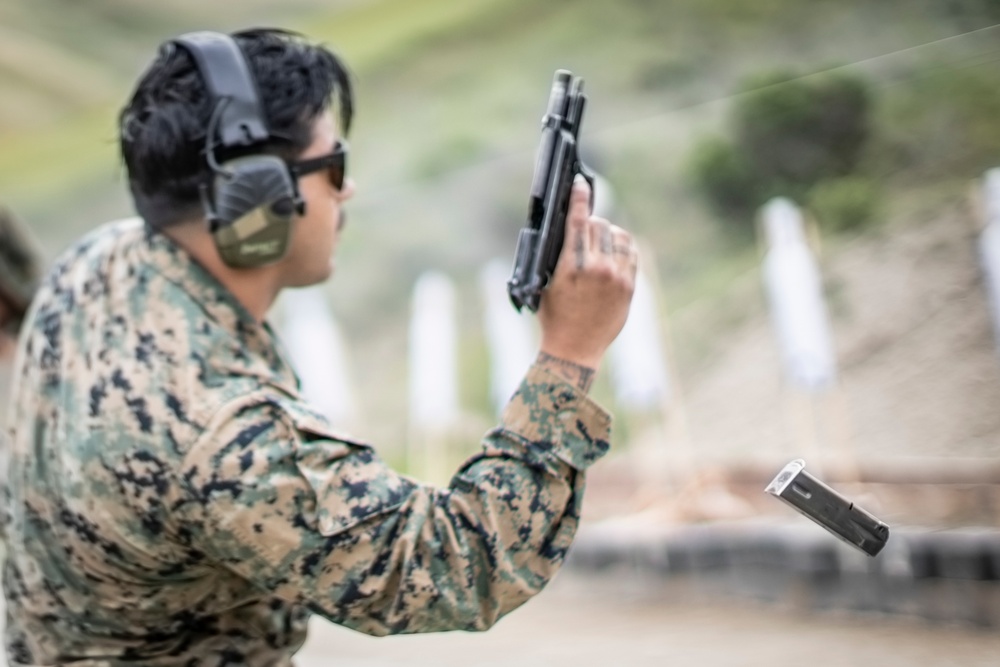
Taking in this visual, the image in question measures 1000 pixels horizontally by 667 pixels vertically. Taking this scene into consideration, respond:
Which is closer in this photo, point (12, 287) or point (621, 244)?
point (621, 244)

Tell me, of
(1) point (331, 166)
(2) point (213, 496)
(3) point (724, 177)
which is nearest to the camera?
(2) point (213, 496)

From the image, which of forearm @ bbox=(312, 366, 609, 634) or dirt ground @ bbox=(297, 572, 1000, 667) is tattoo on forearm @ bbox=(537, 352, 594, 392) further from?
dirt ground @ bbox=(297, 572, 1000, 667)

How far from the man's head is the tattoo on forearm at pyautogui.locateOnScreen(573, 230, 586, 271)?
0.38m

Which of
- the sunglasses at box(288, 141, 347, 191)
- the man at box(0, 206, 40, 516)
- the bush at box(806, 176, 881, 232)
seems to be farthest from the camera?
the bush at box(806, 176, 881, 232)

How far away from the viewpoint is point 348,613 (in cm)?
116

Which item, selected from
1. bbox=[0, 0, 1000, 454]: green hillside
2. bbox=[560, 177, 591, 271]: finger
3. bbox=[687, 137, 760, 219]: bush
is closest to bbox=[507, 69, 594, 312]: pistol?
bbox=[560, 177, 591, 271]: finger

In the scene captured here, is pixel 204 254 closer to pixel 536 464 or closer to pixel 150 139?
pixel 150 139

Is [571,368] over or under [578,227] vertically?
under

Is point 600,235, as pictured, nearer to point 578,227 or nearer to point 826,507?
point 578,227

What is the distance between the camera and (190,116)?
132 centimetres

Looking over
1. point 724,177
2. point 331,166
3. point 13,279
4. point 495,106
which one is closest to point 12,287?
point 13,279

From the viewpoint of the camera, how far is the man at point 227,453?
1.15 meters

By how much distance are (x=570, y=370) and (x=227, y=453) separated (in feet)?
1.30

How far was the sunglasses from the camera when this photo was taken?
1.39 meters
